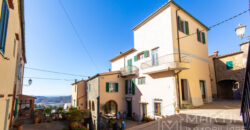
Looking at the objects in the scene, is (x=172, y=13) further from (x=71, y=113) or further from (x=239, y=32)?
(x=71, y=113)

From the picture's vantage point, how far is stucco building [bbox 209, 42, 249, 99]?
1470 cm

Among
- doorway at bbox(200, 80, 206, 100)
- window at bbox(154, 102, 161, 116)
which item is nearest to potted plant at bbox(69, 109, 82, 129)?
window at bbox(154, 102, 161, 116)

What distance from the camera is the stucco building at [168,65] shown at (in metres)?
11.0

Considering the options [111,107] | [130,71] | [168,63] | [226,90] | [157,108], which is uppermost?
[168,63]

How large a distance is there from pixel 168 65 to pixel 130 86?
7066 mm

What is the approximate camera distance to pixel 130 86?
16.4 metres

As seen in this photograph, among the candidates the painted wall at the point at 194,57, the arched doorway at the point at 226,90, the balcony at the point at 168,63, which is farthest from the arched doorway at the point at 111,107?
the arched doorway at the point at 226,90

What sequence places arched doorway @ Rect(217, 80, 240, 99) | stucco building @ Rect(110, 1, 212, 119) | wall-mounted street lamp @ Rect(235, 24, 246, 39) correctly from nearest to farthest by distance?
wall-mounted street lamp @ Rect(235, 24, 246, 39) → stucco building @ Rect(110, 1, 212, 119) → arched doorway @ Rect(217, 80, 240, 99)

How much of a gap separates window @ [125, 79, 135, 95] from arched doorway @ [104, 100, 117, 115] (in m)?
2.41

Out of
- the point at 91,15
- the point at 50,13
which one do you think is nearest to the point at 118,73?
the point at 91,15

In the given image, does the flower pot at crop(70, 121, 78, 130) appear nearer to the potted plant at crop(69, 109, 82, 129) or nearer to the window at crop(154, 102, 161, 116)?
the potted plant at crop(69, 109, 82, 129)

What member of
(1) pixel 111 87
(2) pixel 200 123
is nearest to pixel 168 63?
(2) pixel 200 123

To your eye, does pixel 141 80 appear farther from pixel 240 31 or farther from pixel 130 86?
pixel 240 31

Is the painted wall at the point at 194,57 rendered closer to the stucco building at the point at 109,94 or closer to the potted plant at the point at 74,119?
the stucco building at the point at 109,94
